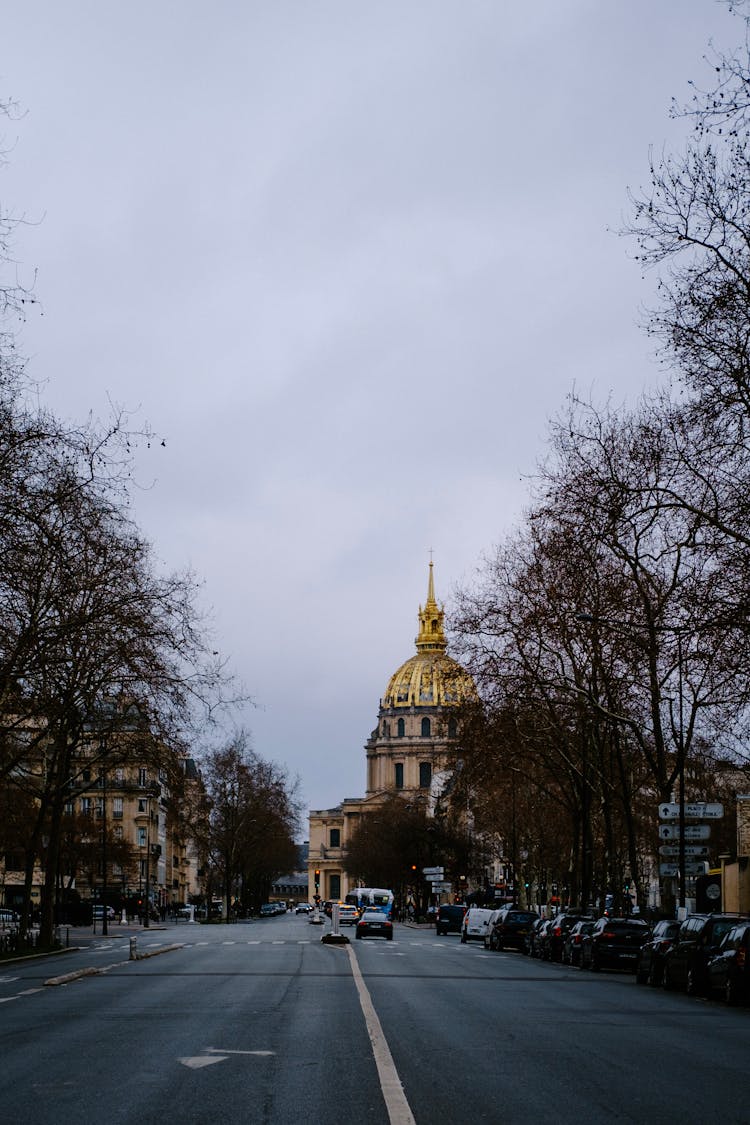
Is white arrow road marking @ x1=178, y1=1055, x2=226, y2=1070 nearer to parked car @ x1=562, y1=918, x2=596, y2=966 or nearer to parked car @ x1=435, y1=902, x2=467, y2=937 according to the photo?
parked car @ x1=562, y1=918, x2=596, y2=966

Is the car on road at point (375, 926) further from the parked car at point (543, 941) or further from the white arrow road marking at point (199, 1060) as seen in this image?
the white arrow road marking at point (199, 1060)

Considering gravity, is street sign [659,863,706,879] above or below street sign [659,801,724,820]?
below

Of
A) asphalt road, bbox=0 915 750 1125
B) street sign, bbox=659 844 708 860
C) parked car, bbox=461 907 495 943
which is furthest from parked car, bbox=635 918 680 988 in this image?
parked car, bbox=461 907 495 943

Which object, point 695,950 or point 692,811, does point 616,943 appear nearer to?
point 692,811

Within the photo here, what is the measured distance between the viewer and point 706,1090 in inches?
500

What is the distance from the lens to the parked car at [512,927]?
56.9m

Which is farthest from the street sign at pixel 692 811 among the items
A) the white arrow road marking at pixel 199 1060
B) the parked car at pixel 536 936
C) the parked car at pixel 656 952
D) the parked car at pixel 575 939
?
the white arrow road marking at pixel 199 1060

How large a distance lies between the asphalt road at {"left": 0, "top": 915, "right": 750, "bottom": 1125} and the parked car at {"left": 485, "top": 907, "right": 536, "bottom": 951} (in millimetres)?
27372

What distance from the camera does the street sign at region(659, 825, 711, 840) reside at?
4366cm

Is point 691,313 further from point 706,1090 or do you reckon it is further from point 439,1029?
point 706,1090

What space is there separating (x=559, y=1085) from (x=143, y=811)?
128829mm

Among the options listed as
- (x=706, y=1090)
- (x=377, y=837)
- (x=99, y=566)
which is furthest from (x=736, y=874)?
(x=377, y=837)

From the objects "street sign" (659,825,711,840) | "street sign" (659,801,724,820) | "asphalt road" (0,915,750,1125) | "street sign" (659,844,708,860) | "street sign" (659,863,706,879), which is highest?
"street sign" (659,801,724,820)

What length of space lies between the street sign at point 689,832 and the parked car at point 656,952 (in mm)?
8735
